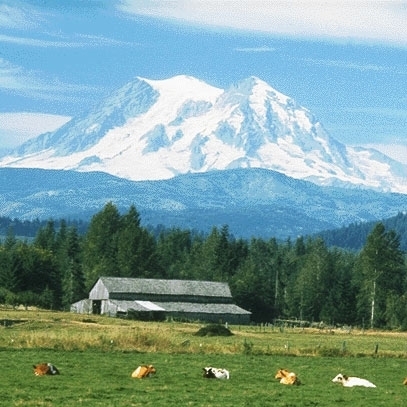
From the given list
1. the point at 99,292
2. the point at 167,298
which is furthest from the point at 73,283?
the point at 167,298

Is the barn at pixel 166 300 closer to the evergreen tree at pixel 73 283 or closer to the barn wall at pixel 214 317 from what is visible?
the barn wall at pixel 214 317

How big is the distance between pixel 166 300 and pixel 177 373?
295ft

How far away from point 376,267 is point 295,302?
21184 mm

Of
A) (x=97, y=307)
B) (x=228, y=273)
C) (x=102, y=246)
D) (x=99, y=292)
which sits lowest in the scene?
(x=97, y=307)

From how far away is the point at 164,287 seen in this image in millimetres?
131375

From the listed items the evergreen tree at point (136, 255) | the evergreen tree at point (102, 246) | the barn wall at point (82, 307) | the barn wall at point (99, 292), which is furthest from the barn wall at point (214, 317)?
the evergreen tree at point (136, 255)

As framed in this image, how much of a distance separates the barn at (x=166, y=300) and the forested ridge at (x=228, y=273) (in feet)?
20.5

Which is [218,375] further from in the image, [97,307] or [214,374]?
[97,307]

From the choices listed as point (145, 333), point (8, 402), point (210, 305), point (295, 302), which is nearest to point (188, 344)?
point (145, 333)

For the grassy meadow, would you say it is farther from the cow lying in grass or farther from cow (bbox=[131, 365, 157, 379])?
the cow lying in grass

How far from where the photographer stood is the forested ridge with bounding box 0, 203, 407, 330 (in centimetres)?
13088

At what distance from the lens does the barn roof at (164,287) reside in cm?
12900

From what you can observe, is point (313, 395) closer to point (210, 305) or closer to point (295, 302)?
point (210, 305)

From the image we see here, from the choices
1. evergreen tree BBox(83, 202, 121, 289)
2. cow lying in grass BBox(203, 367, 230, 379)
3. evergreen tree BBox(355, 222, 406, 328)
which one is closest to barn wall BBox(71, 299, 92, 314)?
evergreen tree BBox(83, 202, 121, 289)
